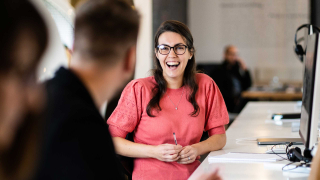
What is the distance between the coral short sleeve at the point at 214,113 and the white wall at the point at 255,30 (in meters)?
4.86

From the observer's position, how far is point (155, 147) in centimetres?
152

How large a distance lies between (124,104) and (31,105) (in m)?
1.05

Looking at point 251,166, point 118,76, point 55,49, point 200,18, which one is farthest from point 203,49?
point 118,76

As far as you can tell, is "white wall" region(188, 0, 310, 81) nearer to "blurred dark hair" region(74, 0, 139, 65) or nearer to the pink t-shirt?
the pink t-shirt

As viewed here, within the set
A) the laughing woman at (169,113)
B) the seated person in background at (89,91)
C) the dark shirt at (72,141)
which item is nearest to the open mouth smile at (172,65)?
the laughing woman at (169,113)

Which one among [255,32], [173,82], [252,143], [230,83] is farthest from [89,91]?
[255,32]

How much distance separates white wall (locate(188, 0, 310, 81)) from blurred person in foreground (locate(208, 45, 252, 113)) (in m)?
0.98

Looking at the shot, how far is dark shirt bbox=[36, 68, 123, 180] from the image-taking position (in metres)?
0.64

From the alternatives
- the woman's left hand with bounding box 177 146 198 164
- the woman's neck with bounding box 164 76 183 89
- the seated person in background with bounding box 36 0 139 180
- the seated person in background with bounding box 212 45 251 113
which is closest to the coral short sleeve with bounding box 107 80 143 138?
the woman's neck with bounding box 164 76 183 89

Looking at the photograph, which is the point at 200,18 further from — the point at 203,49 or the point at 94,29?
Answer: the point at 94,29

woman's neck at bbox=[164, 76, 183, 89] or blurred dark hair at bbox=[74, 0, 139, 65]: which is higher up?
blurred dark hair at bbox=[74, 0, 139, 65]

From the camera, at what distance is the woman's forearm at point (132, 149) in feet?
5.06

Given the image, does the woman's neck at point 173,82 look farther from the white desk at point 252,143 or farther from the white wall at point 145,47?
the white wall at point 145,47

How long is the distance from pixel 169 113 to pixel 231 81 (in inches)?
161
